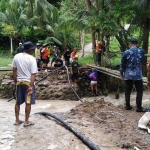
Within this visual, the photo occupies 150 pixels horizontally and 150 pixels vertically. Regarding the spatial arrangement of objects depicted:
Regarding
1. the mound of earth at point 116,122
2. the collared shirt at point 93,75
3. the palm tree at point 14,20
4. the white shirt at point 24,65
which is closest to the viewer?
the mound of earth at point 116,122

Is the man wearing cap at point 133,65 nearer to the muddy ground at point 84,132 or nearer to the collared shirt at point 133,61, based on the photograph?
the collared shirt at point 133,61

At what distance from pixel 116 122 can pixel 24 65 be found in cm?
206

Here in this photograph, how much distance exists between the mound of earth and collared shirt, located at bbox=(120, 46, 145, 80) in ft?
2.67

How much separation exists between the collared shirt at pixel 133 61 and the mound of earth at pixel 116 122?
81 cm

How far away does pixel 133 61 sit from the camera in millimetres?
6059

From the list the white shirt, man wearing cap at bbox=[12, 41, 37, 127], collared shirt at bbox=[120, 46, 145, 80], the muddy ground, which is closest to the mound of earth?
the muddy ground

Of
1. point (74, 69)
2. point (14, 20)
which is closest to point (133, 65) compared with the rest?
point (74, 69)

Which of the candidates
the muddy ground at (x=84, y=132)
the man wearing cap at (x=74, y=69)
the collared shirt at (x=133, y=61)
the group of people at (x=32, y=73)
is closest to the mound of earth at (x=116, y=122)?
the muddy ground at (x=84, y=132)

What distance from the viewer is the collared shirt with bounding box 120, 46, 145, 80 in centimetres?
603

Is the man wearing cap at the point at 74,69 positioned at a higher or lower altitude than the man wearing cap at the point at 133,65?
lower

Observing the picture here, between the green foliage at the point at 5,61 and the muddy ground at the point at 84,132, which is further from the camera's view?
the green foliage at the point at 5,61

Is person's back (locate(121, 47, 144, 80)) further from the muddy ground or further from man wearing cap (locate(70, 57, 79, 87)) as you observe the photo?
man wearing cap (locate(70, 57, 79, 87))

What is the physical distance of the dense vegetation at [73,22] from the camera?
39.2 feet

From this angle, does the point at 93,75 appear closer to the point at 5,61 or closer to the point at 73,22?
the point at 73,22
